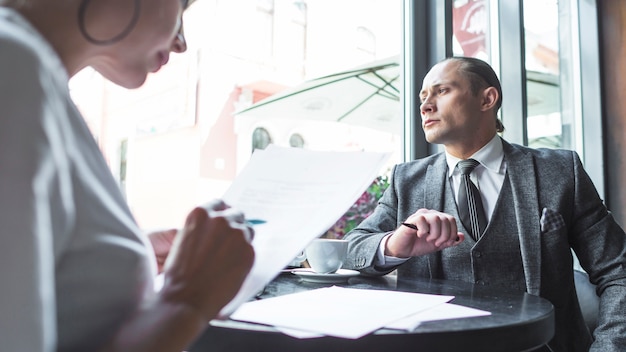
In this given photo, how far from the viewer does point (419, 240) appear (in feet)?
4.27

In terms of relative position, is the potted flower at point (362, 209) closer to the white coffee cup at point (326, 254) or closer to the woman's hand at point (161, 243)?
the white coffee cup at point (326, 254)

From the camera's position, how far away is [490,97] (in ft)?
5.93

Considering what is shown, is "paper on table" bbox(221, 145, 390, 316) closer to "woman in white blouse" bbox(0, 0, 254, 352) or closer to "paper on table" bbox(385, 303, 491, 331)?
"woman in white blouse" bbox(0, 0, 254, 352)

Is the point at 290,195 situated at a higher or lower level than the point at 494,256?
higher

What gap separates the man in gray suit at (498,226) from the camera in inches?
51.4

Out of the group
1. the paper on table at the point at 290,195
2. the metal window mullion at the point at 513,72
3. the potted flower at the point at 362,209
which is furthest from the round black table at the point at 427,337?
the metal window mullion at the point at 513,72

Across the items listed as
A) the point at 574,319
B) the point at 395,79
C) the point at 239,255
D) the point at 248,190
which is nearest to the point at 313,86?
the point at 395,79

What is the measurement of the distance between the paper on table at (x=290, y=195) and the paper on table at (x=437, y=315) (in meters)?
0.18

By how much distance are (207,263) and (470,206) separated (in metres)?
1.26

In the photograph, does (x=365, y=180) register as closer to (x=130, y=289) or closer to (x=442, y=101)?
(x=130, y=289)

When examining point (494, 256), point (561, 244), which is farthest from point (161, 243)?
point (561, 244)

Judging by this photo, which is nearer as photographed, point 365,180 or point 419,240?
point 365,180

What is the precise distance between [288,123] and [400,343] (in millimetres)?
4298

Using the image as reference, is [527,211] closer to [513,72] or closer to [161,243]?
[161,243]
